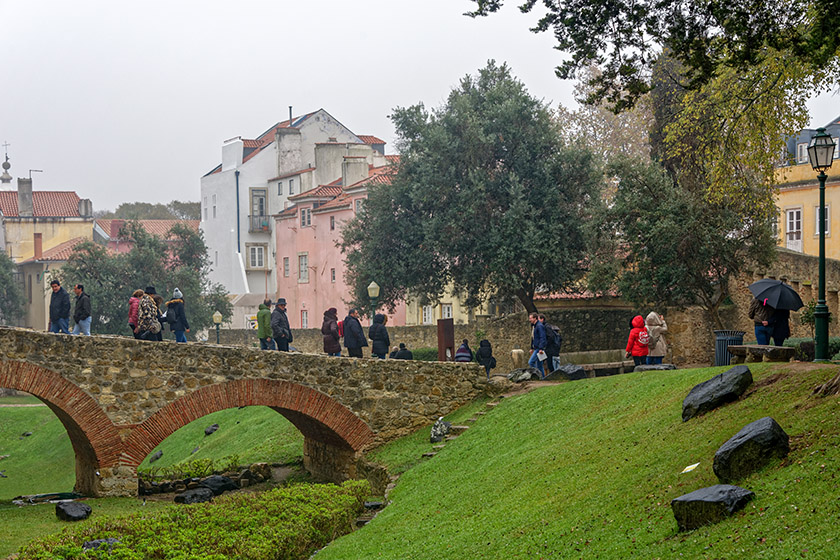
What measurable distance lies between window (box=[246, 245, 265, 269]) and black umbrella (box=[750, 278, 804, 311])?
48147mm

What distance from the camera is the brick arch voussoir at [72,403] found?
20.3 m

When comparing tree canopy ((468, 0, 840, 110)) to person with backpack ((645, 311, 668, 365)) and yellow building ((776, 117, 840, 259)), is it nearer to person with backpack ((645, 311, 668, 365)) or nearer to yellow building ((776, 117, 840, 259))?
person with backpack ((645, 311, 668, 365))

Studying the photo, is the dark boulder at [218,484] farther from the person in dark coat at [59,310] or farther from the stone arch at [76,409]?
the person in dark coat at [59,310]

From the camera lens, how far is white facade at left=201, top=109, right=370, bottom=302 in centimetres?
6431

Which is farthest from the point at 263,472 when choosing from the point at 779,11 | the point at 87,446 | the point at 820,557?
the point at 820,557

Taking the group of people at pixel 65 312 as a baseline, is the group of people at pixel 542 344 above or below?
below

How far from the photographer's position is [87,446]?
2159 centimetres

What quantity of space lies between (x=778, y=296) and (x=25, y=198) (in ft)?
194

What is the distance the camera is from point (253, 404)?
2177 centimetres

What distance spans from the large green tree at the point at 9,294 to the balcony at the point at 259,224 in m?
15.2

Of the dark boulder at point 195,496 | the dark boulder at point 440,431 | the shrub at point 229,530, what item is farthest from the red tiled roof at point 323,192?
the shrub at point 229,530

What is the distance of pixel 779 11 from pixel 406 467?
11269 millimetres

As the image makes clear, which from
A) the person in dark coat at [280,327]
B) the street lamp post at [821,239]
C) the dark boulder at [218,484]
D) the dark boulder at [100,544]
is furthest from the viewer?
the person in dark coat at [280,327]

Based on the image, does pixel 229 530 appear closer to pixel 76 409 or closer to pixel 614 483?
pixel 614 483
